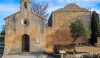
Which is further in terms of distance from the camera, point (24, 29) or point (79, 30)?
point (24, 29)

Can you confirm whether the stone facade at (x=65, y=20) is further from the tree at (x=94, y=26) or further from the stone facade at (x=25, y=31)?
the stone facade at (x=25, y=31)

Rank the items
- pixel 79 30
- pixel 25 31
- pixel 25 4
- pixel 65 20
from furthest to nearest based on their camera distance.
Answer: pixel 65 20
pixel 25 4
pixel 25 31
pixel 79 30

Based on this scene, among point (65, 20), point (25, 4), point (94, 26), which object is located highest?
point (25, 4)

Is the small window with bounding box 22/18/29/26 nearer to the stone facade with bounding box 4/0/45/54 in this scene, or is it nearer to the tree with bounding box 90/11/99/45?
the stone facade with bounding box 4/0/45/54

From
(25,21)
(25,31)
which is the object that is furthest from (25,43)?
(25,21)

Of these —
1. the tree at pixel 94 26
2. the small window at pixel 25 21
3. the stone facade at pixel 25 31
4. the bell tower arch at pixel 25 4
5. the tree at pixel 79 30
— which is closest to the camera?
the tree at pixel 79 30

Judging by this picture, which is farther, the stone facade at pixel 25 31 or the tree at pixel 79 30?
the stone facade at pixel 25 31

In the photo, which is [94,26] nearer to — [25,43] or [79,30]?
[79,30]

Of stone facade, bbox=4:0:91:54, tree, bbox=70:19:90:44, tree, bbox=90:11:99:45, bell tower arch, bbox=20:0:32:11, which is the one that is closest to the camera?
tree, bbox=70:19:90:44

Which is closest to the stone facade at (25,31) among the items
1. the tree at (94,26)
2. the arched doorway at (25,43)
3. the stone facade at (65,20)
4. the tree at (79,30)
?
the arched doorway at (25,43)

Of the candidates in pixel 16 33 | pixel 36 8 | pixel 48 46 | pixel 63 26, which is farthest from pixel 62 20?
pixel 36 8

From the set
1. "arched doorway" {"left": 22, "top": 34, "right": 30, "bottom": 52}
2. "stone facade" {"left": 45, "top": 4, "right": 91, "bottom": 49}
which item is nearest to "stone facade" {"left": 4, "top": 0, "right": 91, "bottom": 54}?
"arched doorway" {"left": 22, "top": 34, "right": 30, "bottom": 52}

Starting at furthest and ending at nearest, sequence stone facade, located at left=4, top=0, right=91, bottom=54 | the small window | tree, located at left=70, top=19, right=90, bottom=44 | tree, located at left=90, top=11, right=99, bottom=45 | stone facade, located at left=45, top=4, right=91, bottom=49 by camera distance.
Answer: stone facade, located at left=45, top=4, right=91, bottom=49 → tree, located at left=90, top=11, right=99, bottom=45 → the small window → stone facade, located at left=4, top=0, right=91, bottom=54 → tree, located at left=70, top=19, right=90, bottom=44

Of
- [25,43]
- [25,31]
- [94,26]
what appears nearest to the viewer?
[25,31]
